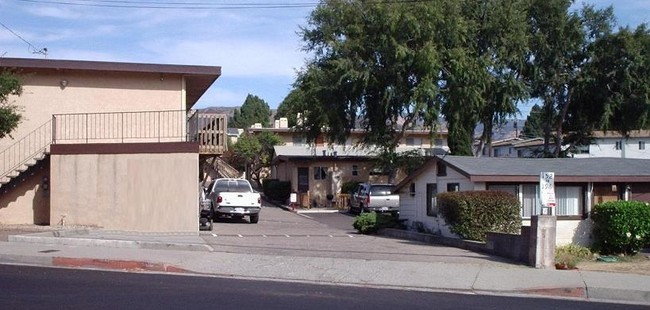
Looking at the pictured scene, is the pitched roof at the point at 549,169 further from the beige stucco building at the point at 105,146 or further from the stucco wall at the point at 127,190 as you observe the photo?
the stucco wall at the point at 127,190

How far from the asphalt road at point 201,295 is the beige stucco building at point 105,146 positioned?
8.97 m

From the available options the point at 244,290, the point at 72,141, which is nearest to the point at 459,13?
the point at 72,141

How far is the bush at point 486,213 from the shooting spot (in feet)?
74.0

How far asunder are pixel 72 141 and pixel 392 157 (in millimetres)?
25175

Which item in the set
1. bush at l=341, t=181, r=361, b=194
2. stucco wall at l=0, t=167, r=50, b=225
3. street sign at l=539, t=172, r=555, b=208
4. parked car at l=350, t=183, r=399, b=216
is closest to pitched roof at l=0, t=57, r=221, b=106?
stucco wall at l=0, t=167, r=50, b=225

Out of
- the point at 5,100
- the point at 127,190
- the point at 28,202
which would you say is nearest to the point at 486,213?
the point at 127,190

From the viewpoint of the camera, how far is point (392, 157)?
4816cm

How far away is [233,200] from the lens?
31969 mm

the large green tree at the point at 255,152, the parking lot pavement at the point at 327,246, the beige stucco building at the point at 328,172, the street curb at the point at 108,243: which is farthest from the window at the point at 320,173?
the street curb at the point at 108,243

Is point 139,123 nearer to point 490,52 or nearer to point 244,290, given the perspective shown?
point 244,290

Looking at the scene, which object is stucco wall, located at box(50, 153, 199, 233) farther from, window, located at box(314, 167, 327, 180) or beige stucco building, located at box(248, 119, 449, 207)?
window, located at box(314, 167, 327, 180)

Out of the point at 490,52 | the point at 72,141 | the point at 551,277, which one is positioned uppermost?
the point at 490,52

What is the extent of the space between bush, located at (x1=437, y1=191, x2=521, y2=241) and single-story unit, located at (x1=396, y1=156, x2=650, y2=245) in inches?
49.3

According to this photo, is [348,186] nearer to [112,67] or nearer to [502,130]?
[112,67]
